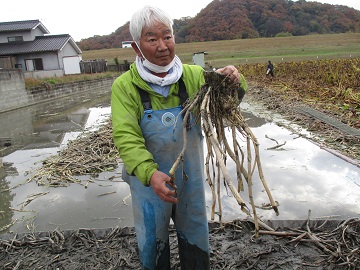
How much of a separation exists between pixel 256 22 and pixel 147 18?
82139mm

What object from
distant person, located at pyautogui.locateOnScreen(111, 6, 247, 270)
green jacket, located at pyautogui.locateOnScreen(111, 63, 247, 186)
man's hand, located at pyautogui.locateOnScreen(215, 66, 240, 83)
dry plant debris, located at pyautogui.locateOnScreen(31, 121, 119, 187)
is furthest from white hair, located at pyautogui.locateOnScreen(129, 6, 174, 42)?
dry plant debris, located at pyautogui.locateOnScreen(31, 121, 119, 187)

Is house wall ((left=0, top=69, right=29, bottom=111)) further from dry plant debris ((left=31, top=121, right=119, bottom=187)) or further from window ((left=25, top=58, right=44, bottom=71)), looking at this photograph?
window ((left=25, top=58, right=44, bottom=71))

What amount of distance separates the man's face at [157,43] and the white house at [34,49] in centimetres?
2898

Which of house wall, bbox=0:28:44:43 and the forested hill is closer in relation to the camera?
house wall, bbox=0:28:44:43

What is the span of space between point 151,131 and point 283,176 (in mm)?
3259

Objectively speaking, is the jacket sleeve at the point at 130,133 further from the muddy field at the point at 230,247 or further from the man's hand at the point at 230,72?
the muddy field at the point at 230,247

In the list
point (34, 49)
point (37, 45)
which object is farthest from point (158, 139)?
point (37, 45)

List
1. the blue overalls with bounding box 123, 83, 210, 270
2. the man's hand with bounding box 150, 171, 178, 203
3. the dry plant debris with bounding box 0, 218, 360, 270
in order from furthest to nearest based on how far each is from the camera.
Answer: the dry plant debris with bounding box 0, 218, 360, 270 → the blue overalls with bounding box 123, 83, 210, 270 → the man's hand with bounding box 150, 171, 178, 203

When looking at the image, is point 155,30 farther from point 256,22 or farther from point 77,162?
point 256,22

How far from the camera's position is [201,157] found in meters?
2.07

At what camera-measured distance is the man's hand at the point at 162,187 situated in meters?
1.59

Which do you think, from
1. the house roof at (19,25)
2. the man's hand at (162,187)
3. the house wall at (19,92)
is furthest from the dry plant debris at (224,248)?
the house roof at (19,25)

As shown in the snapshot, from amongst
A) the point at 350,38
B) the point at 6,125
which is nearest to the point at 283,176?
the point at 6,125

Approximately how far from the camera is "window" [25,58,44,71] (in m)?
29.4
